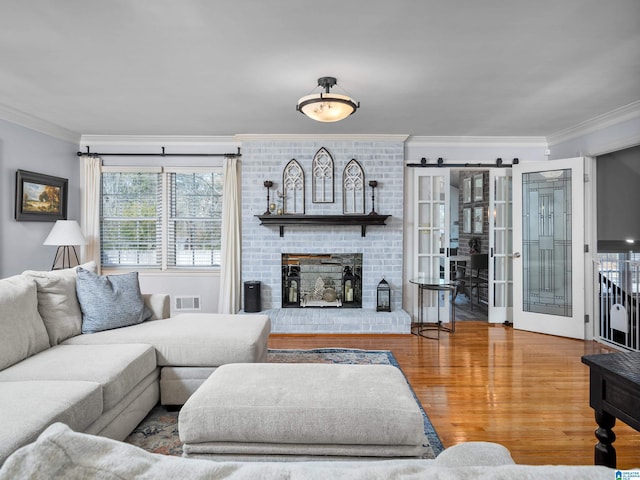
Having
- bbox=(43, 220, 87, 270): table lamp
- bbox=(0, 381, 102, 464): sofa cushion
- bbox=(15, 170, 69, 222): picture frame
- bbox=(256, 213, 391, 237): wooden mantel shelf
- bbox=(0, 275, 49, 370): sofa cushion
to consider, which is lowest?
bbox=(0, 381, 102, 464): sofa cushion

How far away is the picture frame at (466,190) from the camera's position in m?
7.89

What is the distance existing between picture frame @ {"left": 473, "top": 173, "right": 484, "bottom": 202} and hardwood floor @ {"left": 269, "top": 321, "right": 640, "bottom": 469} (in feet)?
10.2

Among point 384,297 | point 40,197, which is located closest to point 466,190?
point 384,297

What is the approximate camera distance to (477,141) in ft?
17.5

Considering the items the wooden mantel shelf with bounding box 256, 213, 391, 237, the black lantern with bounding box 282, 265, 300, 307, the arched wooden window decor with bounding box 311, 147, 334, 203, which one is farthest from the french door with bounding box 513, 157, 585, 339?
the black lantern with bounding box 282, 265, 300, 307

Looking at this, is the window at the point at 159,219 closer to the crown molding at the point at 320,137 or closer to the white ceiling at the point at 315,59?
the crown molding at the point at 320,137

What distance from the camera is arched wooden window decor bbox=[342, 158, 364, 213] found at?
5199 millimetres

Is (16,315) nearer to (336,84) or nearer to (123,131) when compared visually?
(336,84)

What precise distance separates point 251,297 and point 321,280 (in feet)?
3.15

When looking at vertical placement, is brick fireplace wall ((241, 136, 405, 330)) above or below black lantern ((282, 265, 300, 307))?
above

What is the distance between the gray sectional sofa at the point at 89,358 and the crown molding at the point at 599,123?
4100 millimetres

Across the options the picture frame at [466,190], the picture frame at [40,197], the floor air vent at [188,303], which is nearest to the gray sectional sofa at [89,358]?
the picture frame at [40,197]

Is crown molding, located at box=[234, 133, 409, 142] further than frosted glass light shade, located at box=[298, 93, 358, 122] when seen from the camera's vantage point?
Yes

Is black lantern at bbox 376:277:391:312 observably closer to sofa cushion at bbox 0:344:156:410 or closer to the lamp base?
sofa cushion at bbox 0:344:156:410
